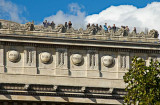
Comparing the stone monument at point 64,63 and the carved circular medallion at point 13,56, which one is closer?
the stone monument at point 64,63

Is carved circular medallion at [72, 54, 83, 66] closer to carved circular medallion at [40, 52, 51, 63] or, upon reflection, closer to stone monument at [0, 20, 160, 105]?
stone monument at [0, 20, 160, 105]

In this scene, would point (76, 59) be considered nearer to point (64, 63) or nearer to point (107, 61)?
point (64, 63)

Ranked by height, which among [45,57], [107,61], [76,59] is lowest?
[107,61]

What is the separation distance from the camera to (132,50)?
83.9 metres

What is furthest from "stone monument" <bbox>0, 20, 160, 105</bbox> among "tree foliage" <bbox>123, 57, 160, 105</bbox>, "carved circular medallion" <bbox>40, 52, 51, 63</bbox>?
"tree foliage" <bbox>123, 57, 160, 105</bbox>

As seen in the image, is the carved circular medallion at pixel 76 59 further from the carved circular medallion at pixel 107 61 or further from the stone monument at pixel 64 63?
the carved circular medallion at pixel 107 61

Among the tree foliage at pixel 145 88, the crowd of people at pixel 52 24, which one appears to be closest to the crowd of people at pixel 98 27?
the crowd of people at pixel 52 24

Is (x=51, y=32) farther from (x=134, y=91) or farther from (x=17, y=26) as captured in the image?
(x=134, y=91)

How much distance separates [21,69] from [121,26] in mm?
11084

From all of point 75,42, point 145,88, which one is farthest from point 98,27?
point 145,88

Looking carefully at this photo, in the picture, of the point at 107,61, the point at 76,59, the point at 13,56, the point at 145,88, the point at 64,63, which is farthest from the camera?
the point at 107,61

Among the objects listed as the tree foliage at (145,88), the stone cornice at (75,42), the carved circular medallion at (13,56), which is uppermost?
the stone cornice at (75,42)

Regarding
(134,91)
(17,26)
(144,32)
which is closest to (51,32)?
(17,26)

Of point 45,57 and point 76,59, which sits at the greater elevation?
point 45,57
